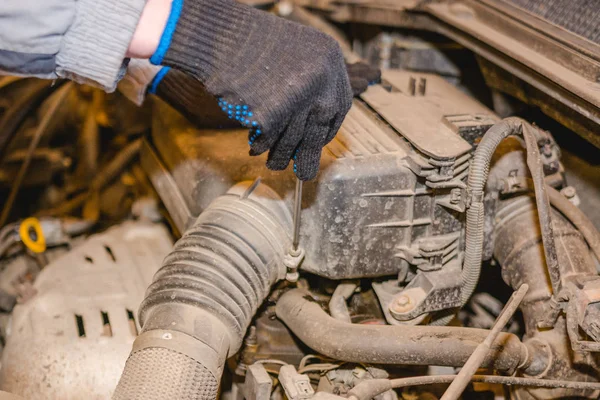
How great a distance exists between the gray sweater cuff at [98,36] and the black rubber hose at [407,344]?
630 millimetres

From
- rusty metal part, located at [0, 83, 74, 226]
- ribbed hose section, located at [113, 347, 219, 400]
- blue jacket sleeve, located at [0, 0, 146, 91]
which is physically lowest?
rusty metal part, located at [0, 83, 74, 226]

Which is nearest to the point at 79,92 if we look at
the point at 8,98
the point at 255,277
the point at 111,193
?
the point at 8,98

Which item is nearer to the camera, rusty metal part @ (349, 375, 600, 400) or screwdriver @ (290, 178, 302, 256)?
rusty metal part @ (349, 375, 600, 400)

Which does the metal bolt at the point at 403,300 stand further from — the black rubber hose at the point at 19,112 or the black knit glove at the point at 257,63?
the black rubber hose at the point at 19,112

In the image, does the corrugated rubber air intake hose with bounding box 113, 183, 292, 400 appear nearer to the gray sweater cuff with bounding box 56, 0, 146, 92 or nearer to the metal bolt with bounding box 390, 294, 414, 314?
the metal bolt with bounding box 390, 294, 414, 314

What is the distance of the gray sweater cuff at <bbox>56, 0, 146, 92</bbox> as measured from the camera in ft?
3.30

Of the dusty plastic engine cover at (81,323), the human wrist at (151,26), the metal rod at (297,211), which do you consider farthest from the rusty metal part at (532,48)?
the dusty plastic engine cover at (81,323)

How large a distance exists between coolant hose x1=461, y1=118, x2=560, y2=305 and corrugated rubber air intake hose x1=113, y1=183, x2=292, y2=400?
1.23ft

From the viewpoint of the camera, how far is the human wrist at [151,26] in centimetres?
104

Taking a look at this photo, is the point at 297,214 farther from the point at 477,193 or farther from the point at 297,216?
the point at 477,193

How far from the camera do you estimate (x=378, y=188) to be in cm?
127

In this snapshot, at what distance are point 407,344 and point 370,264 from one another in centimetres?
19

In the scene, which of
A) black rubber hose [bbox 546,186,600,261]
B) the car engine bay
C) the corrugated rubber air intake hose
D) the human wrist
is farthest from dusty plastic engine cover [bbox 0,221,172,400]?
black rubber hose [bbox 546,186,600,261]

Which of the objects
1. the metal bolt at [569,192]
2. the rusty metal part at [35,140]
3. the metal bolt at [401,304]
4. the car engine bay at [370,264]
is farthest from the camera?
the rusty metal part at [35,140]
